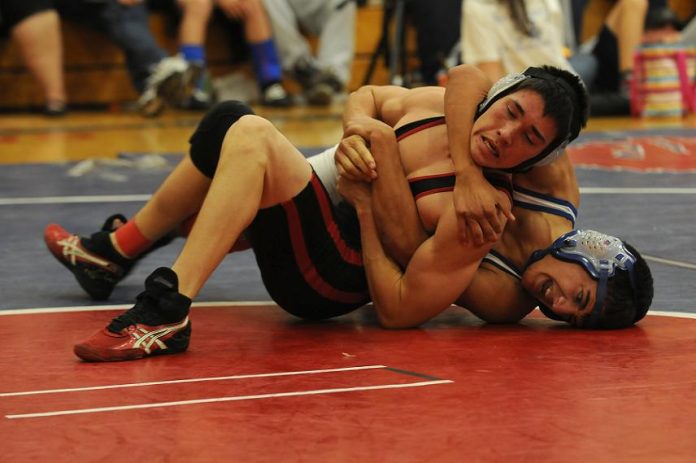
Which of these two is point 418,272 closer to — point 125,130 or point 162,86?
point 125,130

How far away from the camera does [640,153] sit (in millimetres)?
7023

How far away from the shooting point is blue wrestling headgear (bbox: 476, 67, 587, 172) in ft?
10.3

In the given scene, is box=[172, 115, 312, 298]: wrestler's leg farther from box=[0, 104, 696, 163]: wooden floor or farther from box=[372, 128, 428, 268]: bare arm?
box=[0, 104, 696, 163]: wooden floor

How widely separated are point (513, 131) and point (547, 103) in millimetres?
107

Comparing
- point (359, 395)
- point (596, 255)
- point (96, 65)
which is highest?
point (96, 65)

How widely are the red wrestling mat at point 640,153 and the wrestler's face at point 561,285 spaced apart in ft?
10.9

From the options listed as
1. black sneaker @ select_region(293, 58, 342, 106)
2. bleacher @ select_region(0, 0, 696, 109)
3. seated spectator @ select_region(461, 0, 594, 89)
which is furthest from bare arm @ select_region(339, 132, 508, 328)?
bleacher @ select_region(0, 0, 696, 109)

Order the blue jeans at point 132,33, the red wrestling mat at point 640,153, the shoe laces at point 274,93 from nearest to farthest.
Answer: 1. the red wrestling mat at point 640,153
2. the blue jeans at point 132,33
3. the shoe laces at point 274,93

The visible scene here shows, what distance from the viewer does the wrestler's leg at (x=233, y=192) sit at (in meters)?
3.14

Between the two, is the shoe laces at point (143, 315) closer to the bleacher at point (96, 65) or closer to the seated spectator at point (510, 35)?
the seated spectator at point (510, 35)

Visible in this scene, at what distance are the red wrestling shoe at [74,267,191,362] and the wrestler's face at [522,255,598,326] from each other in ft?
2.85

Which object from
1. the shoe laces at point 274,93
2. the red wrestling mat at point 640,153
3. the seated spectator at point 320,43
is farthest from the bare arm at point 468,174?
the seated spectator at point 320,43

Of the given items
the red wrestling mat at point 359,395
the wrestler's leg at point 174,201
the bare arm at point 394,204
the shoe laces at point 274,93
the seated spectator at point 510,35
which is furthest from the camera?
the shoe laces at point 274,93

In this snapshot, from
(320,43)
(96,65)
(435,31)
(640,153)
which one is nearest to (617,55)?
(435,31)
